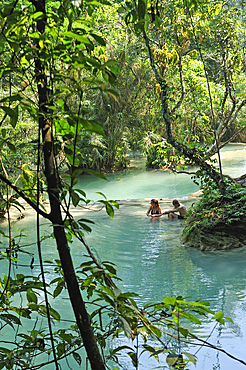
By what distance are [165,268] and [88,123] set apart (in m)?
5.04

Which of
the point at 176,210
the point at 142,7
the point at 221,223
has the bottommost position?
the point at 176,210

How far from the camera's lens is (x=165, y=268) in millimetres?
5707

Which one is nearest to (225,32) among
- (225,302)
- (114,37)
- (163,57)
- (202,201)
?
(163,57)

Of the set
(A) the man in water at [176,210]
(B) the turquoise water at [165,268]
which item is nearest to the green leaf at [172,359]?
(B) the turquoise water at [165,268]

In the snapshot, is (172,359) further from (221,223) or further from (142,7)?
(221,223)

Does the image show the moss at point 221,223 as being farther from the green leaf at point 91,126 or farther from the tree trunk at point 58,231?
the green leaf at point 91,126

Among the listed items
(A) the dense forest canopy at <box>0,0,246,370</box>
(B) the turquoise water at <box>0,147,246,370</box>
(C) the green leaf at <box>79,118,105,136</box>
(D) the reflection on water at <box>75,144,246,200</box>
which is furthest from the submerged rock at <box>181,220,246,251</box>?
(D) the reflection on water at <box>75,144,246,200</box>

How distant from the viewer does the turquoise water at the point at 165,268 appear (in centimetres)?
351

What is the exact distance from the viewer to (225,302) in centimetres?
433

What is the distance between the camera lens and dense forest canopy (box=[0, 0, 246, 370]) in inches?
40.3

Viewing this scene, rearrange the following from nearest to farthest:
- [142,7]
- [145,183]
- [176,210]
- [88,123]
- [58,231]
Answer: [88,123], [58,231], [142,7], [176,210], [145,183]

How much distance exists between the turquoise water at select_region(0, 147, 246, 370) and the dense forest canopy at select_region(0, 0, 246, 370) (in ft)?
1.16

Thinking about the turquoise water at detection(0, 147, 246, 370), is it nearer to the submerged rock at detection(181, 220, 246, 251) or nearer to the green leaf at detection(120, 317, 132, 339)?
the submerged rock at detection(181, 220, 246, 251)

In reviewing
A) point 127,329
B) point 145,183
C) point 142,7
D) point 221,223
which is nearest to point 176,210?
point 221,223
